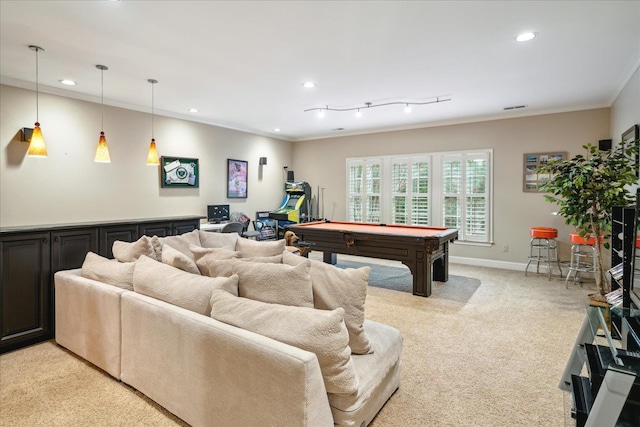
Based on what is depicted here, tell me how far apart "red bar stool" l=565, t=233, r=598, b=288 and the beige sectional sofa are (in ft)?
13.0

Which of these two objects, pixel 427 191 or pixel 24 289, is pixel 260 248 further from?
pixel 427 191

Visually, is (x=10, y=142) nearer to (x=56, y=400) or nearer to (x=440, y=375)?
(x=56, y=400)

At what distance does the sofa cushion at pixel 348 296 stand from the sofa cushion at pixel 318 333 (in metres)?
0.26

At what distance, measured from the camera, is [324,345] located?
1.43m

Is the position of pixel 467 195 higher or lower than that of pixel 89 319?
higher

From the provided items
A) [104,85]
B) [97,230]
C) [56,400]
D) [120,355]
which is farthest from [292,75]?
[56,400]

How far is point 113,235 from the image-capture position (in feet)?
12.0

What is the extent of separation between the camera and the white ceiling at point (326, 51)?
2555 mm

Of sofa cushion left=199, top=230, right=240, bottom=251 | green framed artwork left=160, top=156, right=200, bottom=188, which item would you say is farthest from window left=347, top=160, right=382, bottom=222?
sofa cushion left=199, top=230, right=240, bottom=251

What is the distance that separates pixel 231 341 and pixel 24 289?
2.59 meters

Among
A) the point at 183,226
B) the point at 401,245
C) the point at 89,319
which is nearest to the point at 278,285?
the point at 89,319

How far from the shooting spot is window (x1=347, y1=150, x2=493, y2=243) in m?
6.16

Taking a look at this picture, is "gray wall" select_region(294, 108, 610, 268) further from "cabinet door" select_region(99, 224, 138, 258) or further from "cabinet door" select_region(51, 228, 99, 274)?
"cabinet door" select_region(51, 228, 99, 274)

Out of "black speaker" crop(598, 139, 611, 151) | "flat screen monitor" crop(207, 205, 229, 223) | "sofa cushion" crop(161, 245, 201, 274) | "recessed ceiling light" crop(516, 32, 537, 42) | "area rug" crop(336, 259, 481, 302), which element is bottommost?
"area rug" crop(336, 259, 481, 302)
